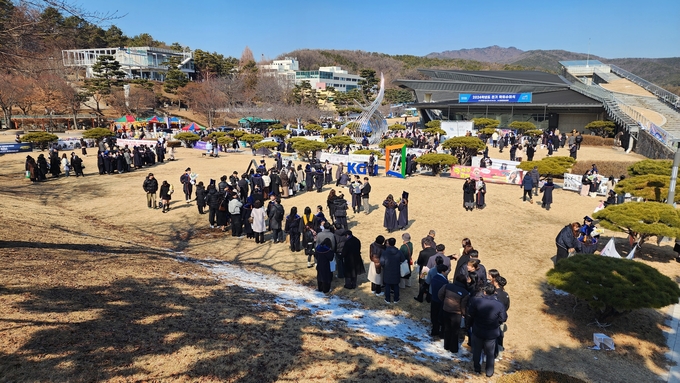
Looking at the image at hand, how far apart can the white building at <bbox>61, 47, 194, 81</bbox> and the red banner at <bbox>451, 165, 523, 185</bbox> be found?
64327mm

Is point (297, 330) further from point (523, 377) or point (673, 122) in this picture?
point (673, 122)

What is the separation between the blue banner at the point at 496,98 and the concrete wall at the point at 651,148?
52.6 feet

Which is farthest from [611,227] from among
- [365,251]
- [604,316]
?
[365,251]

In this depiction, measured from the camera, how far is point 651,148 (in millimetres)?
25047

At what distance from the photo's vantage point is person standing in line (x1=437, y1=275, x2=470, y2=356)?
5.86m

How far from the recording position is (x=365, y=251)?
11242 millimetres

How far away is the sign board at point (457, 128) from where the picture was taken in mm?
36562

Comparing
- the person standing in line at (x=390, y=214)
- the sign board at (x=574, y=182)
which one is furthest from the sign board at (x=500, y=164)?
the person standing in line at (x=390, y=214)

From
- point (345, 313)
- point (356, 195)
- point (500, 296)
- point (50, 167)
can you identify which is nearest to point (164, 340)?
point (345, 313)

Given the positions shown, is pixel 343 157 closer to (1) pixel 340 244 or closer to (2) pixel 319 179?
(2) pixel 319 179

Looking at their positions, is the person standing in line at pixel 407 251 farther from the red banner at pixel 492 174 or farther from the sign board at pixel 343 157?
the sign board at pixel 343 157

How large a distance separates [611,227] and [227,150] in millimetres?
28696

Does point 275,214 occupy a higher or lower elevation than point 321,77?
lower

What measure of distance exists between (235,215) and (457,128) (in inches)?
1161
